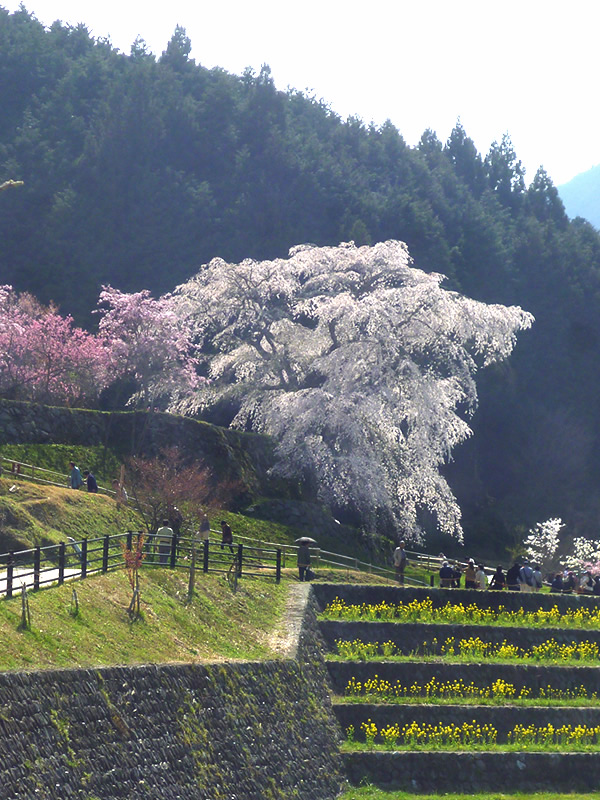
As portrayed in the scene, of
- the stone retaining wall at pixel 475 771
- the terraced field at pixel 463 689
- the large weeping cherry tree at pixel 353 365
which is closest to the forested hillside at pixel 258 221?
the large weeping cherry tree at pixel 353 365

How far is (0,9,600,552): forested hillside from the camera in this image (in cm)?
7388

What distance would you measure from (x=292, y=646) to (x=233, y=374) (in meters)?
24.6

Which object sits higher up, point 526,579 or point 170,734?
point 526,579

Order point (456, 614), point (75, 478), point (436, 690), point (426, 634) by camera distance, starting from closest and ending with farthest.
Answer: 1. point (436, 690)
2. point (426, 634)
3. point (456, 614)
4. point (75, 478)

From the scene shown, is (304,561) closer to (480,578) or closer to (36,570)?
(480,578)

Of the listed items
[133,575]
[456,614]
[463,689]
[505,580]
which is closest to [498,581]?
[505,580]

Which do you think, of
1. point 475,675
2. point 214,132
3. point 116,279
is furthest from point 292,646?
point 214,132

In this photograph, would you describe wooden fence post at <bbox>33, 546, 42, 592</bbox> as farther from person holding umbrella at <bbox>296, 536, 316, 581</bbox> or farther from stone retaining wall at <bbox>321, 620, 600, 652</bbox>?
person holding umbrella at <bbox>296, 536, 316, 581</bbox>

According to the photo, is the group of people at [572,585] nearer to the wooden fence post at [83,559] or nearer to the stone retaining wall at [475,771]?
the stone retaining wall at [475,771]

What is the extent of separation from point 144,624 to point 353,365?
68.8 ft

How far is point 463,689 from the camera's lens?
24516 mm

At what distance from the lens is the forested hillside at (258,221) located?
73875 mm

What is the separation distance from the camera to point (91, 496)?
108ft

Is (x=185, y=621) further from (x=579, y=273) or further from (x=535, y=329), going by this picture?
(x=579, y=273)
